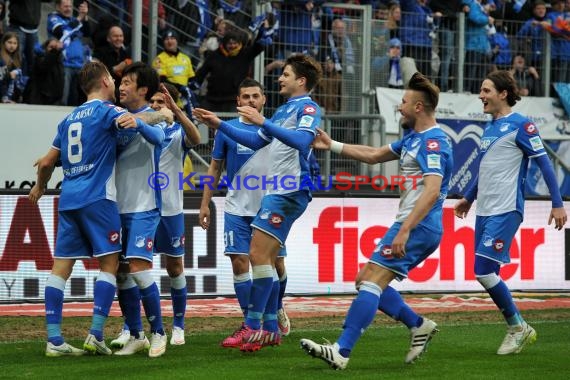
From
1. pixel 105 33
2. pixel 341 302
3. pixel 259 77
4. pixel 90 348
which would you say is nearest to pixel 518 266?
pixel 341 302

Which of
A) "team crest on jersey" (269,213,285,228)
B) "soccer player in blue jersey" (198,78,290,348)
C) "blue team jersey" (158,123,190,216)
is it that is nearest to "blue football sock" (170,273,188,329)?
"soccer player in blue jersey" (198,78,290,348)

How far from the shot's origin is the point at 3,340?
33.0ft

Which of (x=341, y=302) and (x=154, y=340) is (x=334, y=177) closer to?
(x=341, y=302)

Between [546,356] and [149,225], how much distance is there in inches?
137

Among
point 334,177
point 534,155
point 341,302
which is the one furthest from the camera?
point 334,177

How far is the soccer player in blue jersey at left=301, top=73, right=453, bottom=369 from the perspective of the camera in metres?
7.91

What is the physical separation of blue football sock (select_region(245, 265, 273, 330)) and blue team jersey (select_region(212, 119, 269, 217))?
3.82 ft

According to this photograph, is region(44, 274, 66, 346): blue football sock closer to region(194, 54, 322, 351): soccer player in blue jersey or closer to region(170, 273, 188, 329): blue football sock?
region(170, 273, 188, 329): blue football sock

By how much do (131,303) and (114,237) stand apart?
76 centimetres

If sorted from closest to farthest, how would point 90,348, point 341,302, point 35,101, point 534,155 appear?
point 90,348 → point 534,155 → point 341,302 → point 35,101

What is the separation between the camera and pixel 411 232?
8203mm

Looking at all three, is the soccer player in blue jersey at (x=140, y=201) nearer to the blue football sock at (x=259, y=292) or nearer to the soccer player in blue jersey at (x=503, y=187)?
the blue football sock at (x=259, y=292)

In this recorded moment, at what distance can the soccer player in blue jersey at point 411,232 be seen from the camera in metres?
7.91

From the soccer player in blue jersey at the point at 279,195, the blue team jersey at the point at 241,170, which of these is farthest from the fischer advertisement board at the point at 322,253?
the soccer player in blue jersey at the point at 279,195
